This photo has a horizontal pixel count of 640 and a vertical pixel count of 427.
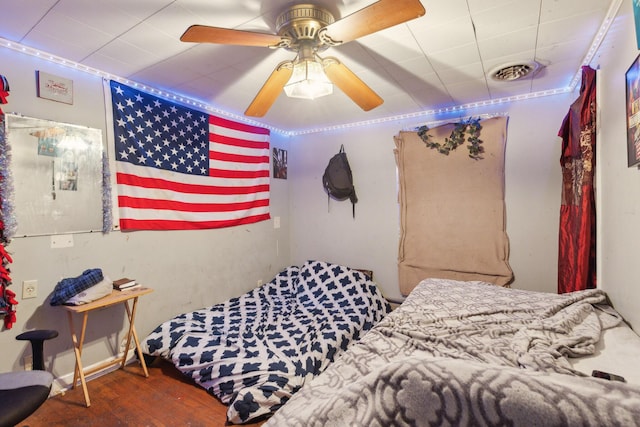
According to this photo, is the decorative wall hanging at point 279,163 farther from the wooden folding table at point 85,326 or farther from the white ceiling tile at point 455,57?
the white ceiling tile at point 455,57

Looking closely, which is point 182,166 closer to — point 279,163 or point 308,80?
point 279,163

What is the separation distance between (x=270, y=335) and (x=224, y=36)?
86.6 inches

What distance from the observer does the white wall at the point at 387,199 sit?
115 inches

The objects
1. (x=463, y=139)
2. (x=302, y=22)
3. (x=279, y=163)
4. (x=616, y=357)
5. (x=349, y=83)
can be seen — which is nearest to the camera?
(x=616, y=357)

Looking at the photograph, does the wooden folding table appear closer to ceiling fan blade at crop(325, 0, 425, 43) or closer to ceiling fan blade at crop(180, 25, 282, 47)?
ceiling fan blade at crop(180, 25, 282, 47)

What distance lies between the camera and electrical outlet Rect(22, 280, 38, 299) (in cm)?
205

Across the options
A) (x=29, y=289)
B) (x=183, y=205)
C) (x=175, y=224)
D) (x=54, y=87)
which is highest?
(x=54, y=87)

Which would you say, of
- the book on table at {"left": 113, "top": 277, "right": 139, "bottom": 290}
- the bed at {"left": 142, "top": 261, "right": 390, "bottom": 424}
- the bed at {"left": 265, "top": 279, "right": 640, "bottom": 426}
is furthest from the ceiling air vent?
the book on table at {"left": 113, "top": 277, "right": 139, "bottom": 290}

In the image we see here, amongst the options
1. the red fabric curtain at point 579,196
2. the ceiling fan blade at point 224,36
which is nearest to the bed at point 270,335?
the red fabric curtain at point 579,196

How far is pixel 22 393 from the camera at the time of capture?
4.65 feet

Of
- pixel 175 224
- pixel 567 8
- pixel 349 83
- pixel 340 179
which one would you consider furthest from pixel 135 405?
pixel 567 8

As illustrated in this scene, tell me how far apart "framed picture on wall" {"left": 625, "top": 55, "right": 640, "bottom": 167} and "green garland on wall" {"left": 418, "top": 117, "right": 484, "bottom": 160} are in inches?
65.7

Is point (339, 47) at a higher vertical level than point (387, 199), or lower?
higher

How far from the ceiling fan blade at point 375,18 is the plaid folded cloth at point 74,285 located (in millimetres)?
2187
